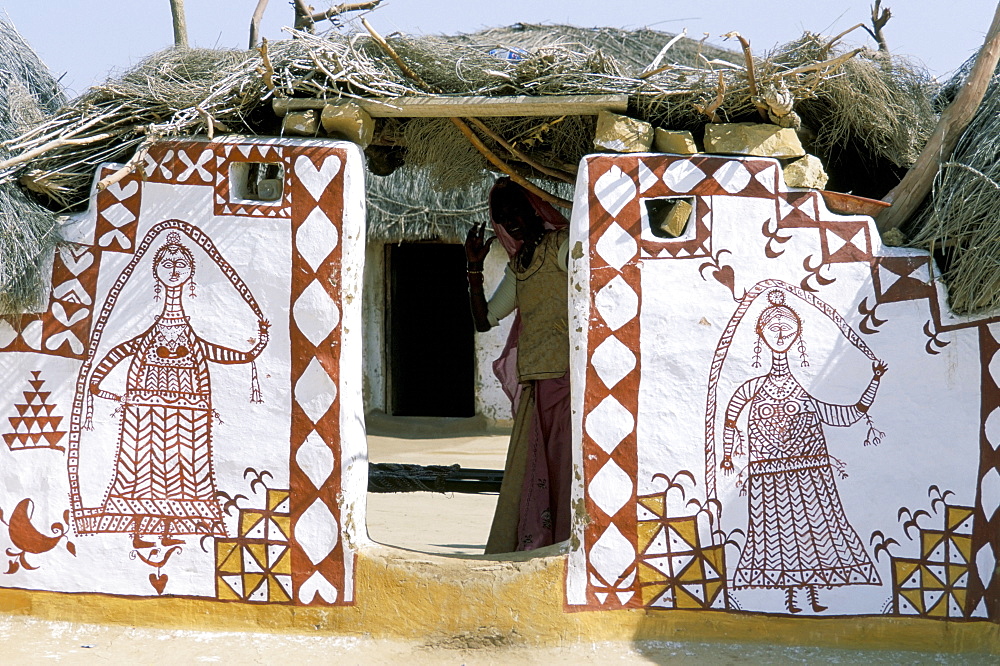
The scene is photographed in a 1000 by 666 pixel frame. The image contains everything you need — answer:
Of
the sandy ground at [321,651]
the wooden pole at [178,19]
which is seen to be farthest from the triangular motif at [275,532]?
the wooden pole at [178,19]

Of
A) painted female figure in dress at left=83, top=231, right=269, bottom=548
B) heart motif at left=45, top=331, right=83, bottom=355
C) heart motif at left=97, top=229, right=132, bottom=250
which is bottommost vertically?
painted female figure in dress at left=83, top=231, right=269, bottom=548

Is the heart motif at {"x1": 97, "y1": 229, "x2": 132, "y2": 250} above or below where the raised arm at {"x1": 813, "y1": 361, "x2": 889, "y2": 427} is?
above

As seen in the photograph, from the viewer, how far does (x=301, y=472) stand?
404 cm

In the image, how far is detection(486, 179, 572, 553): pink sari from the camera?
15.5ft

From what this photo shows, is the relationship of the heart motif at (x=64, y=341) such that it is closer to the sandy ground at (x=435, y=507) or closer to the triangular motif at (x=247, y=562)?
the triangular motif at (x=247, y=562)

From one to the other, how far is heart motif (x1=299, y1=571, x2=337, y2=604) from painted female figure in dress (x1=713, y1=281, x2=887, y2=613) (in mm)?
1660

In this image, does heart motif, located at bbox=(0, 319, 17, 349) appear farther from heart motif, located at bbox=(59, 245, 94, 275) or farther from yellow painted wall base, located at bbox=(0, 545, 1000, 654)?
yellow painted wall base, located at bbox=(0, 545, 1000, 654)

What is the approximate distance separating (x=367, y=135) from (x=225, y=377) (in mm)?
1211

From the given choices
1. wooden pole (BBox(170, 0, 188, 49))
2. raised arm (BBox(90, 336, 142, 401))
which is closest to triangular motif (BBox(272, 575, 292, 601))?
raised arm (BBox(90, 336, 142, 401))

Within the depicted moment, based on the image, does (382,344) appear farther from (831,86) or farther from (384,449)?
(831,86)

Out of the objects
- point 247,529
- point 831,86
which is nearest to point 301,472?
point 247,529

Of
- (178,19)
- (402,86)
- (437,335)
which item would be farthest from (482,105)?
(437,335)

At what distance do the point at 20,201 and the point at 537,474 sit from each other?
8.62 feet

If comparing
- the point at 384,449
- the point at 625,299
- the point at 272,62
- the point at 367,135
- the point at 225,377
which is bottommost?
the point at 384,449
